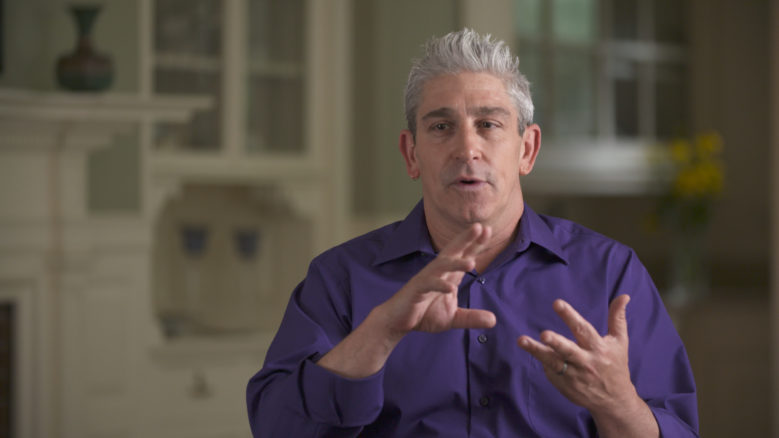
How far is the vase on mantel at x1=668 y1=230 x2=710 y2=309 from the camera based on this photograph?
425cm

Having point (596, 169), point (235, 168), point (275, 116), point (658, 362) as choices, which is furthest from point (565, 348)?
point (596, 169)

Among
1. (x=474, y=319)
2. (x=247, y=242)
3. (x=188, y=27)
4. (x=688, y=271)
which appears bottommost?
(x=688, y=271)

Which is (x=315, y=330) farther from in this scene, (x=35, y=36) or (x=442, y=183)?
(x=35, y=36)

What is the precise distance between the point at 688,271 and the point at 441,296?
132 inches

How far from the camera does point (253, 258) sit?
13.0ft

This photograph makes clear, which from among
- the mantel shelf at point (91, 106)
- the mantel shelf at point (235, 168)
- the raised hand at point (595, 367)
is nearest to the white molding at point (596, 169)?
the mantel shelf at point (235, 168)

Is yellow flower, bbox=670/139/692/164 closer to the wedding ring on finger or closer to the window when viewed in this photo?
the window

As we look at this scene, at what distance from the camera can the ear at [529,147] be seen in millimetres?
1506

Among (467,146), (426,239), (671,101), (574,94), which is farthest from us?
(671,101)

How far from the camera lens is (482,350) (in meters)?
1.38

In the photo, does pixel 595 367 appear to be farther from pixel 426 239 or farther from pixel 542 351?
pixel 426 239

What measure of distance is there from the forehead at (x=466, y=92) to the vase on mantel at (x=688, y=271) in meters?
3.07

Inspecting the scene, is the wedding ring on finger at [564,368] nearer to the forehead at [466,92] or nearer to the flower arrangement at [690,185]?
the forehead at [466,92]

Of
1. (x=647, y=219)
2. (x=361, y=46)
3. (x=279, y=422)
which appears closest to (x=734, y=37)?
(x=647, y=219)
